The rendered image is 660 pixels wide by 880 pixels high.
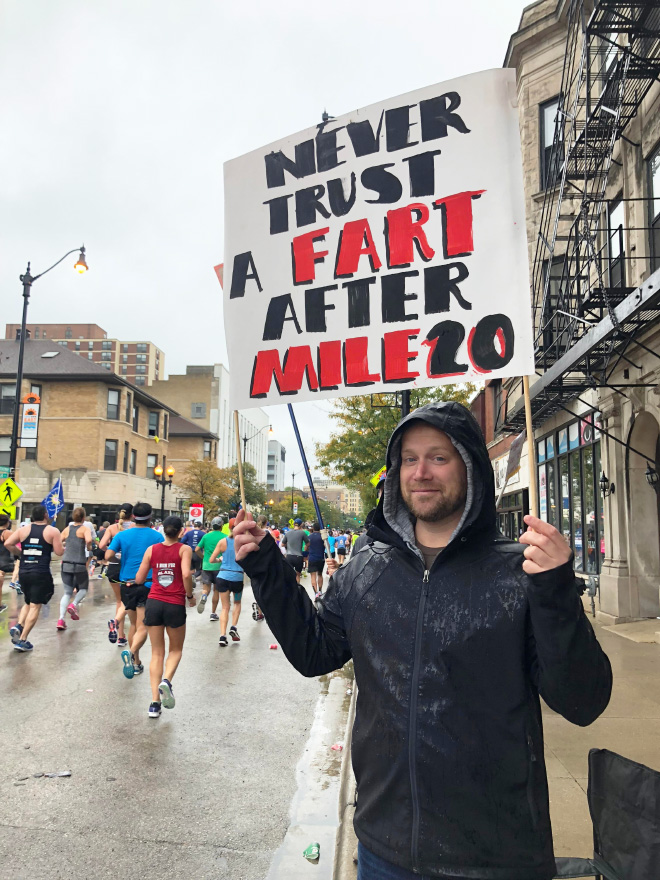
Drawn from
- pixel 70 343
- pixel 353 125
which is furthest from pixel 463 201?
pixel 70 343

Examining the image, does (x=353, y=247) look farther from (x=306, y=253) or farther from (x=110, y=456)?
(x=110, y=456)

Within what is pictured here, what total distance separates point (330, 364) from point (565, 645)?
1.76 metres

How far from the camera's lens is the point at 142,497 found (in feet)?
168

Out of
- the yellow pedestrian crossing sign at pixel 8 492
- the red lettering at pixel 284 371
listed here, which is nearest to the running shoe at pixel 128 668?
the red lettering at pixel 284 371

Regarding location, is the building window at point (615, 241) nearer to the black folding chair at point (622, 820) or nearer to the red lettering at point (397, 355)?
the red lettering at point (397, 355)

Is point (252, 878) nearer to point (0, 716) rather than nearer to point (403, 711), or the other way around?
point (403, 711)

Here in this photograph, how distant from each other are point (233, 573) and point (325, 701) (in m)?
3.19

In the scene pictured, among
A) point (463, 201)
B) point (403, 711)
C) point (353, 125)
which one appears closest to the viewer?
point (403, 711)

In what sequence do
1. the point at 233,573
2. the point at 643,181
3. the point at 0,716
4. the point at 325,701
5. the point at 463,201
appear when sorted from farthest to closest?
the point at 643,181 → the point at 233,573 → the point at 325,701 → the point at 0,716 → the point at 463,201

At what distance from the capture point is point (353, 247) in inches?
134

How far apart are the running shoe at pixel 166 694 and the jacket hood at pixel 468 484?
5.14 meters

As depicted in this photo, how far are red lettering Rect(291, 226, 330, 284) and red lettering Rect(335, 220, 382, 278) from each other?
9 centimetres

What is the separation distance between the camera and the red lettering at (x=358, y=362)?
319 cm

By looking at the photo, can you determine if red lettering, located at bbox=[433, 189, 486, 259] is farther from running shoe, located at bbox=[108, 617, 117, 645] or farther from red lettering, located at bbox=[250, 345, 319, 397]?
running shoe, located at bbox=[108, 617, 117, 645]
